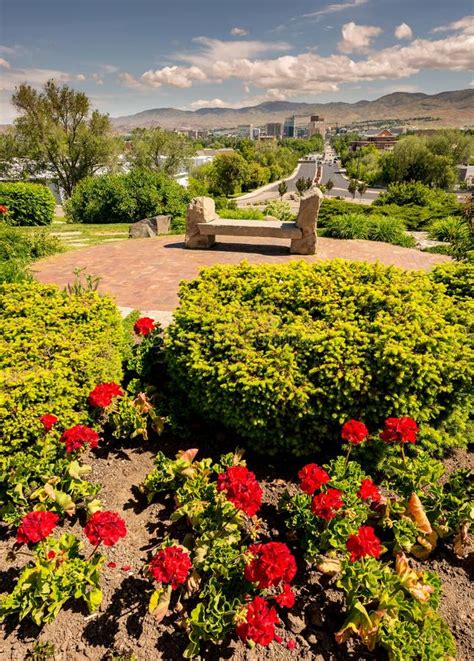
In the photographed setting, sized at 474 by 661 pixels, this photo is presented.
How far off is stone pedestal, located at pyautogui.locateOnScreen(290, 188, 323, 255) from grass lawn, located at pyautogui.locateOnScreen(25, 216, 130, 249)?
563 centimetres

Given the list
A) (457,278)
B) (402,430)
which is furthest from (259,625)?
(457,278)

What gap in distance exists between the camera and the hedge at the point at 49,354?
2.95 m

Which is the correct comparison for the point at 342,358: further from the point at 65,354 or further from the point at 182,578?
the point at 65,354

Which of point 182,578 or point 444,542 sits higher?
point 182,578

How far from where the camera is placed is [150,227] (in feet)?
40.9

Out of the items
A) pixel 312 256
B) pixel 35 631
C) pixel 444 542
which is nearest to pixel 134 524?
pixel 35 631

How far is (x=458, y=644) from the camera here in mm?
2207

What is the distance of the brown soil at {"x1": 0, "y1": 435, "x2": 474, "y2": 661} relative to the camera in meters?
2.16

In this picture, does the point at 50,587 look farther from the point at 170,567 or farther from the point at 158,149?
the point at 158,149

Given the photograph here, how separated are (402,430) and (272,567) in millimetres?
1280

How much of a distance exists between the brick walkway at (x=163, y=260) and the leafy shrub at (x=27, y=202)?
5928 millimetres

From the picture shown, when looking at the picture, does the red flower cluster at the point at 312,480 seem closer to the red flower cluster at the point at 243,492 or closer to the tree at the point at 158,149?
the red flower cluster at the point at 243,492

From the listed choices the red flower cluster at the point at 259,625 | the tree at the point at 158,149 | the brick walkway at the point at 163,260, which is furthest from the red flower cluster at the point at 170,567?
the tree at the point at 158,149

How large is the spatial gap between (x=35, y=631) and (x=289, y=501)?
1741 mm
